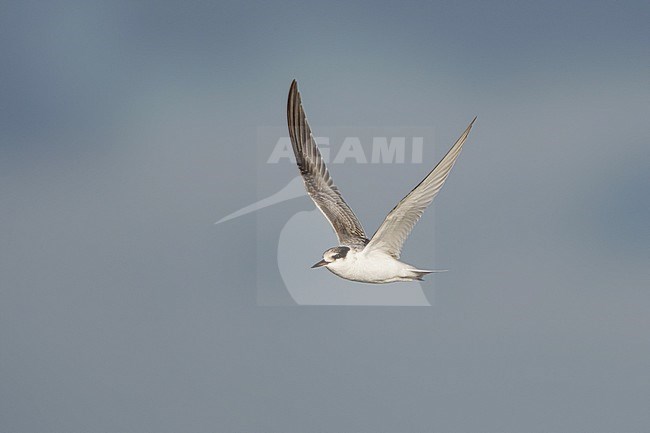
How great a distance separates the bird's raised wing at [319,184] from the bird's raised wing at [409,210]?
1.72 ft

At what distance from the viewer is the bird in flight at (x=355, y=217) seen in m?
9.23

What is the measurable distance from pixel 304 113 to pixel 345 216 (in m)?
1.24

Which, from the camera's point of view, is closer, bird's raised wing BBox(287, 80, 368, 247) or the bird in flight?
the bird in flight

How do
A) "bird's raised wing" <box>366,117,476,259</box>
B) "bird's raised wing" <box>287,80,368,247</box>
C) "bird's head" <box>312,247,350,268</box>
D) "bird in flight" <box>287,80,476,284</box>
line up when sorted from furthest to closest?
"bird's raised wing" <box>287,80,368,247</box>, "bird's head" <box>312,247,350,268</box>, "bird in flight" <box>287,80,476,284</box>, "bird's raised wing" <box>366,117,476,259</box>

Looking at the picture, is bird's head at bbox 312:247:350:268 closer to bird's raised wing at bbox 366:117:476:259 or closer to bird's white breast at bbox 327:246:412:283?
bird's white breast at bbox 327:246:412:283

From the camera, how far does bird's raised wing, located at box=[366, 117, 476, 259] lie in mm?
8801

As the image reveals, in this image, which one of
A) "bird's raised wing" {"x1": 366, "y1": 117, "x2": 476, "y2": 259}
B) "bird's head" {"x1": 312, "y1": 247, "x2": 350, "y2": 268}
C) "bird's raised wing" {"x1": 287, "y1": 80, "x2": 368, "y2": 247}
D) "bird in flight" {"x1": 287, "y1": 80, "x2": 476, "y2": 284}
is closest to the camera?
"bird's raised wing" {"x1": 366, "y1": 117, "x2": 476, "y2": 259}

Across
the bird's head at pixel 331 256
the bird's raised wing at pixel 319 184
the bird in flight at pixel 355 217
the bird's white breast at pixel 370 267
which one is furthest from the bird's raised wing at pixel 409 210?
the bird's raised wing at pixel 319 184

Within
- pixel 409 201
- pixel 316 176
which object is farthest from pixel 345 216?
pixel 409 201

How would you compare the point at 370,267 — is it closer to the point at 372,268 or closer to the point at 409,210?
the point at 372,268

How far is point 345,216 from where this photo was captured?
34.8ft

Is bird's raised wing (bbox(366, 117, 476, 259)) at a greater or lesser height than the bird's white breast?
greater

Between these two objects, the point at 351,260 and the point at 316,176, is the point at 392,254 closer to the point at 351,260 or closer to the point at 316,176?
the point at 351,260

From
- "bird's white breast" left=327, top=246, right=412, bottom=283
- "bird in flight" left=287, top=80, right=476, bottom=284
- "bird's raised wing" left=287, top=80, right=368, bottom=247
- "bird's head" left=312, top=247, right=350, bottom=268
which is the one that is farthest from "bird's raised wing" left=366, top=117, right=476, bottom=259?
"bird's raised wing" left=287, top=80, right=368, bottom=247
